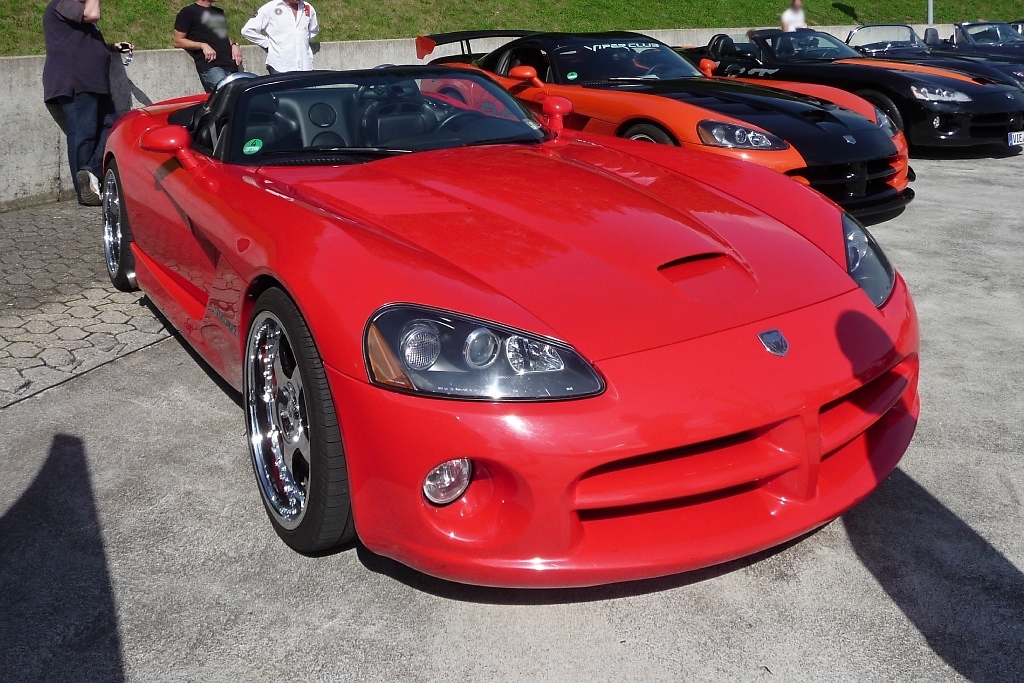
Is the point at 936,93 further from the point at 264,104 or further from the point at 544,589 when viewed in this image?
the point at 544,589

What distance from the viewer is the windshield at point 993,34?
43.8ft

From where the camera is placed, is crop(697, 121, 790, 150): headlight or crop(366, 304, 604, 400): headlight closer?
crop(366, 304, 604, 400): headlight

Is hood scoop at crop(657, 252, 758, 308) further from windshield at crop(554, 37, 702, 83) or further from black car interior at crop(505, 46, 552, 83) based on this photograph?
black car interior at crop(505, 46, 552, 83)

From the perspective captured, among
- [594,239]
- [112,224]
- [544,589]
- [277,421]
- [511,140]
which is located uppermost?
[511,140]

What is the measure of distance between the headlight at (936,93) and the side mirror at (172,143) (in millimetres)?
6916

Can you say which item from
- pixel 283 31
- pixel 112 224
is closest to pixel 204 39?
pixel 283 31

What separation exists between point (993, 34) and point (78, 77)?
470 inches

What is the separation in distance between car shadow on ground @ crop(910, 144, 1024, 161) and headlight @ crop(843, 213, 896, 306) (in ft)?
21.8

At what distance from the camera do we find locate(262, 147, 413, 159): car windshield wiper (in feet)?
11.5

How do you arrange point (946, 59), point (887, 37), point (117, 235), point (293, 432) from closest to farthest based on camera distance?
point (293, 432)
point (117, 235)
point (946, 59)
point (887, 37)

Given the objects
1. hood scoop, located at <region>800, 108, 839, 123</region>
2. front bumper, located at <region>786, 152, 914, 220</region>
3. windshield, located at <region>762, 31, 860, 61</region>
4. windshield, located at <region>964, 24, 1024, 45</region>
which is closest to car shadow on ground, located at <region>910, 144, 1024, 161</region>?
windshield, located at <region>762, 31, 860, 61</region>

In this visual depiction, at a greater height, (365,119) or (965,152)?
(365,119)

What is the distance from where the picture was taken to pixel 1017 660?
221cm

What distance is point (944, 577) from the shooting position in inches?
100.0
